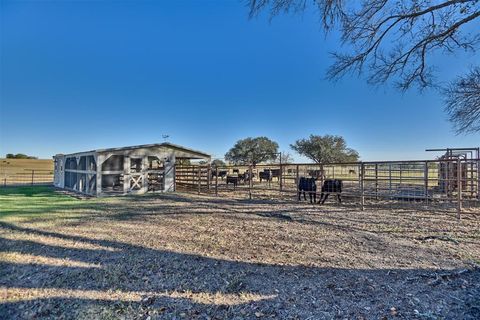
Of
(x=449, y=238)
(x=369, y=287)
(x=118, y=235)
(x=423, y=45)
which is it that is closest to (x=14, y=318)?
(x=118, y=235)

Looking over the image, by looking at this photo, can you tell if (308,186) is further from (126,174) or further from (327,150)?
(327,150)

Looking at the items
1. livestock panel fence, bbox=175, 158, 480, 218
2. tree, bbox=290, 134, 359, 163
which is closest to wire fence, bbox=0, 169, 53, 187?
livestock panel fence, bbox=175, 158, 480, 218

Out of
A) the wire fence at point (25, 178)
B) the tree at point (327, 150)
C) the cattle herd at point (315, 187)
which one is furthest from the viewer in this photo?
the tree at point (327, 150)

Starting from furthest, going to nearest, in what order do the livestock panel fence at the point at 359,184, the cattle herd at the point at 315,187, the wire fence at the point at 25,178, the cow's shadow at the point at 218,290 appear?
the wire fence at the point at 25,178 → the cattle herd at the point at 315,187 → the livestock panel fence at the point at 359,184 → the cow's shadow at the point at 218,290

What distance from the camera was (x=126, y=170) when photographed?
1420 centimetres

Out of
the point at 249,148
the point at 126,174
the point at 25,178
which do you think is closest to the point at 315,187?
the point at 126,174

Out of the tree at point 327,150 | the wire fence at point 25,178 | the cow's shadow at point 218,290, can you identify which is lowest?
the cow's shadow at point 218,290

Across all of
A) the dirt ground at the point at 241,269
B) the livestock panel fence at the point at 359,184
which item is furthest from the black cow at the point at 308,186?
the dirt ground at the point at 241,269

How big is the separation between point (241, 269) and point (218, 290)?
622mm

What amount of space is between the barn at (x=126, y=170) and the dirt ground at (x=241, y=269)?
6.97 metres

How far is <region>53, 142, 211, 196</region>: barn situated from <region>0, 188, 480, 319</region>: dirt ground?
6.97 metres

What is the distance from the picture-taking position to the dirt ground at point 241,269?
302 centimetres

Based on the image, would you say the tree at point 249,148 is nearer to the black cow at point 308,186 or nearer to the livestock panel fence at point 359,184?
the livestock panel fence at point 359,184

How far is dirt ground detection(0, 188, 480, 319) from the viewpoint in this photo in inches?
119
